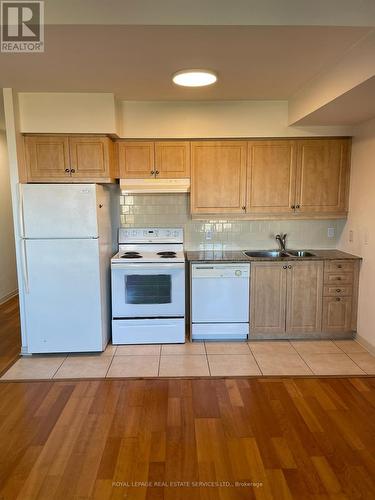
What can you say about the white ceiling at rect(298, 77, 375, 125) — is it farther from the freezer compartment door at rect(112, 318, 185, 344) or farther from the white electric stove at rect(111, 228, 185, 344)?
the freezer compartment door at rect(112, 318, 185, 344)

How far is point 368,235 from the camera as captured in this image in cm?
343

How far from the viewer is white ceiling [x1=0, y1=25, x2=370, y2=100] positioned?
1.96 m

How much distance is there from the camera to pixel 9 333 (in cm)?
397

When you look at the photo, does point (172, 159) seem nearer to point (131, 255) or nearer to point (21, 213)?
point (131, 255)

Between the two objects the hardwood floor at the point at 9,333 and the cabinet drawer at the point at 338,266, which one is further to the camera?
the cabinet drawer at the point at 338,266

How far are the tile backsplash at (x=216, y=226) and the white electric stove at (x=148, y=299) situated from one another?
0.62 m

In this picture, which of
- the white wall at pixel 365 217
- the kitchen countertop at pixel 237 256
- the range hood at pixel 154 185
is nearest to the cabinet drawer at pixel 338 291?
the white wall at pixel 365 217

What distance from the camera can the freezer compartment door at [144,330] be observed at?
3.54m

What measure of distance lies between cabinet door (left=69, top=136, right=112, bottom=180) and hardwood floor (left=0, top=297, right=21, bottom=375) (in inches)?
75.1

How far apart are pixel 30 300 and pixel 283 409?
244 cm

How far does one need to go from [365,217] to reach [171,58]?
2452 mm

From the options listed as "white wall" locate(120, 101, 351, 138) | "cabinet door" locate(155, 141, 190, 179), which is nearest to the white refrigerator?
"cabinet door" locate(155, 141, 190, 179)

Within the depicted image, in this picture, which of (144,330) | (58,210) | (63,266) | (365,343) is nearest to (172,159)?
(58,210)

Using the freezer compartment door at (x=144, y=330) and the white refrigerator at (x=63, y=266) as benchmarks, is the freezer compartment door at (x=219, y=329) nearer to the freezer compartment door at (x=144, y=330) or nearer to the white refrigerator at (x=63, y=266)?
the freezer compartment door at (x=144, y=330)
